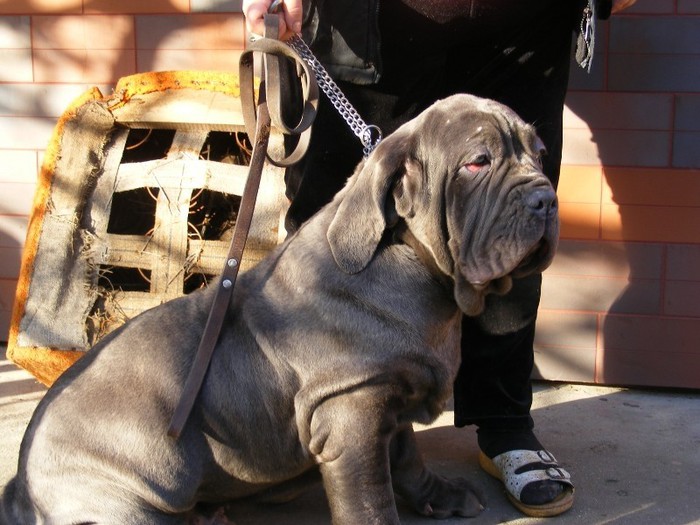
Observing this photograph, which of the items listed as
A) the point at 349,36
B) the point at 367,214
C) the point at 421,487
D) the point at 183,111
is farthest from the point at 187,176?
the point at 421,487

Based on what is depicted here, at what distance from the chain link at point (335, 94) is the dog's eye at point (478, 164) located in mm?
414

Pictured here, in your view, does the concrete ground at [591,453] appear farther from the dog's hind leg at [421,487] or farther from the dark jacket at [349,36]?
the dark jacket at [349,36]

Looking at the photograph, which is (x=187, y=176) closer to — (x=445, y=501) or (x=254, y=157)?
(x=254, y=157)

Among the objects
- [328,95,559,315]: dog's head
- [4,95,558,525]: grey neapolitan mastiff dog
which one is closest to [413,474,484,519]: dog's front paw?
[4,95,558,525]: grey neapolitan mastiff dog

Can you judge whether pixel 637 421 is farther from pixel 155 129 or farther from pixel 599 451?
pixel 155 129

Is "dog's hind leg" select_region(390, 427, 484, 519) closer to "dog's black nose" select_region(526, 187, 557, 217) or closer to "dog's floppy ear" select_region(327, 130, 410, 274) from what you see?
"dog's floppy ear" select_region(327, 130, 410, 274)

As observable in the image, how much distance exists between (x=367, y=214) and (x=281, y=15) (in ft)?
2.30

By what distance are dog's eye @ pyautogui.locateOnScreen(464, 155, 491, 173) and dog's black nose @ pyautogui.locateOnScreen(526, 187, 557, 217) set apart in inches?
6.3

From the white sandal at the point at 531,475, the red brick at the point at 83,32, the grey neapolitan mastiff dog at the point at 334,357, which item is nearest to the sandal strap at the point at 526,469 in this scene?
the white sandal at the point at 531,475

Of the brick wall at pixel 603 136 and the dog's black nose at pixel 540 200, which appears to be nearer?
the dog's black nose at pixel 540 200

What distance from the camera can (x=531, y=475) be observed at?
3.27 m

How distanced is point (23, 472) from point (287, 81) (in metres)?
1.46

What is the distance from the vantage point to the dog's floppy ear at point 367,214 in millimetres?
2674

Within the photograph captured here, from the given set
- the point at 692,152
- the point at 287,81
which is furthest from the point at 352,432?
the point at 692,152
